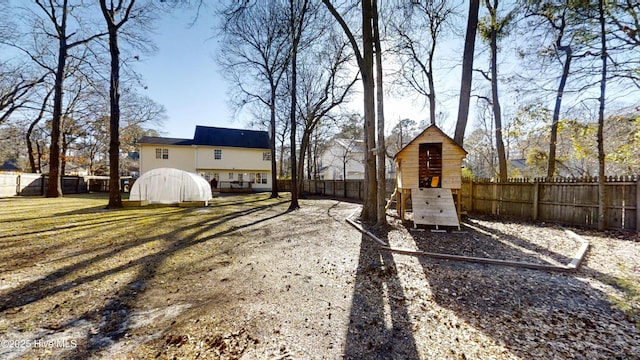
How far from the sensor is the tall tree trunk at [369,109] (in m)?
8.06

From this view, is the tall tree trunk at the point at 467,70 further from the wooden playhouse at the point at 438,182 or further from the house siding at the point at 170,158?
the house siding at the point at 170,158

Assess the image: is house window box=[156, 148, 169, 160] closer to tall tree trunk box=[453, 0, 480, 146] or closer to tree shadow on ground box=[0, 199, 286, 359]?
tree shadow on ground box=[0, 199, 286, 359]

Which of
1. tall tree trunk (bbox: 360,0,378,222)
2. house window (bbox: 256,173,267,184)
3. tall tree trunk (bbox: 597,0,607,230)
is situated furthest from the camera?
house window (bbox: 256,173,267,184)

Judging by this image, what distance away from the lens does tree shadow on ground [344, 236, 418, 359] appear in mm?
2258

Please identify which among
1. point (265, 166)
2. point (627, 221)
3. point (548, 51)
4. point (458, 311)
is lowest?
point (458, 311)

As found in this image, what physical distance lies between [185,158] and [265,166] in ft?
27.7

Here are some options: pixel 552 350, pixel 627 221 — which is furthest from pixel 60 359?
pixel 627 221

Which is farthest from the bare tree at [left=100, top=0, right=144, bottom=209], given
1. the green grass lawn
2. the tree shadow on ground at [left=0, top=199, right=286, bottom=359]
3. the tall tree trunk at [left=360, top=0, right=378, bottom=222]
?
the tall tree trunk at [left=360, top=0, right=378, bottom=222]

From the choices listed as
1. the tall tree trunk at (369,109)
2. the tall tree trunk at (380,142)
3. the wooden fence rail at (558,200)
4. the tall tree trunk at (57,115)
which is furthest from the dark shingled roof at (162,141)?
the wooden fence rail at (558,200)

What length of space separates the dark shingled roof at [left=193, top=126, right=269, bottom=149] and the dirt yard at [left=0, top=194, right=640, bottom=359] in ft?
72.2

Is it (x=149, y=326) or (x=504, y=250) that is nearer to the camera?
(x=149, y=326)

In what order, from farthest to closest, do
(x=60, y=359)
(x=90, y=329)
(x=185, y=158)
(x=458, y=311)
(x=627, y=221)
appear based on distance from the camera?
(x=185, y=158) → (x=627, y=221) → (x=458, y=311) → (x=90, y=329) → (x=60, y=359)

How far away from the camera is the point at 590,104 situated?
298 inches

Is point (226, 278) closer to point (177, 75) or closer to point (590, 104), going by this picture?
point (590, 104)
